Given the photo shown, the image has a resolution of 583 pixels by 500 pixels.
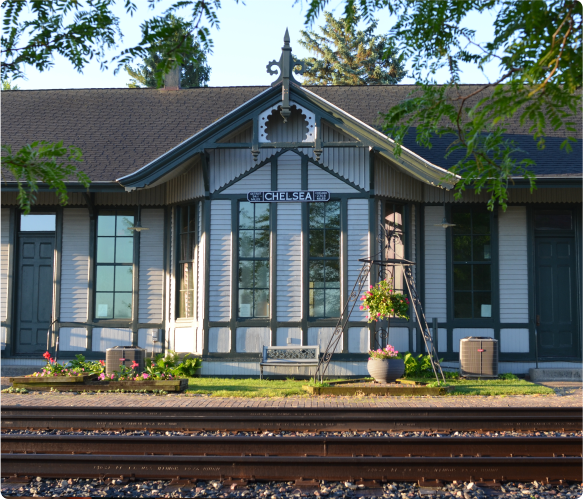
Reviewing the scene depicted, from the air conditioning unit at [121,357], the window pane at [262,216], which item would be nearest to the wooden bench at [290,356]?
the air conditioning unit at [121,357]

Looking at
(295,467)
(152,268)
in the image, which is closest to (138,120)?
(152,268)

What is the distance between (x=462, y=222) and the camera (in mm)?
14625

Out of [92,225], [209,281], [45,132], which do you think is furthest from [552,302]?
[45,132]

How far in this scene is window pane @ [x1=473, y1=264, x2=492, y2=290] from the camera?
1445cm

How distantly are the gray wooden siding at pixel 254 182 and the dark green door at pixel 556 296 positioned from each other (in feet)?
20.6

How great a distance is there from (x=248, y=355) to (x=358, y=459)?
7.32 m

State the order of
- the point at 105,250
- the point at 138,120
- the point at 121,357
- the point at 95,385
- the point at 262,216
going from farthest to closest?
the point at 138,120
the point at 105,250
the point at 262,216
the point at 121,357
the point at 95,385

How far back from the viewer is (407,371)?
520 inches

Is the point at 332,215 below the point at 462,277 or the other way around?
the other way around

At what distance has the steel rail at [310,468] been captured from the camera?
20.3 ft

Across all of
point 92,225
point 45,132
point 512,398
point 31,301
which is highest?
point 45,132

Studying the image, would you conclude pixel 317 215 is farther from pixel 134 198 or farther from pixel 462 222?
pixel 134 198

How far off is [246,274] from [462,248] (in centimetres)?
496

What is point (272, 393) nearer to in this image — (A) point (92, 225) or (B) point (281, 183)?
(B) point (281, 183)
